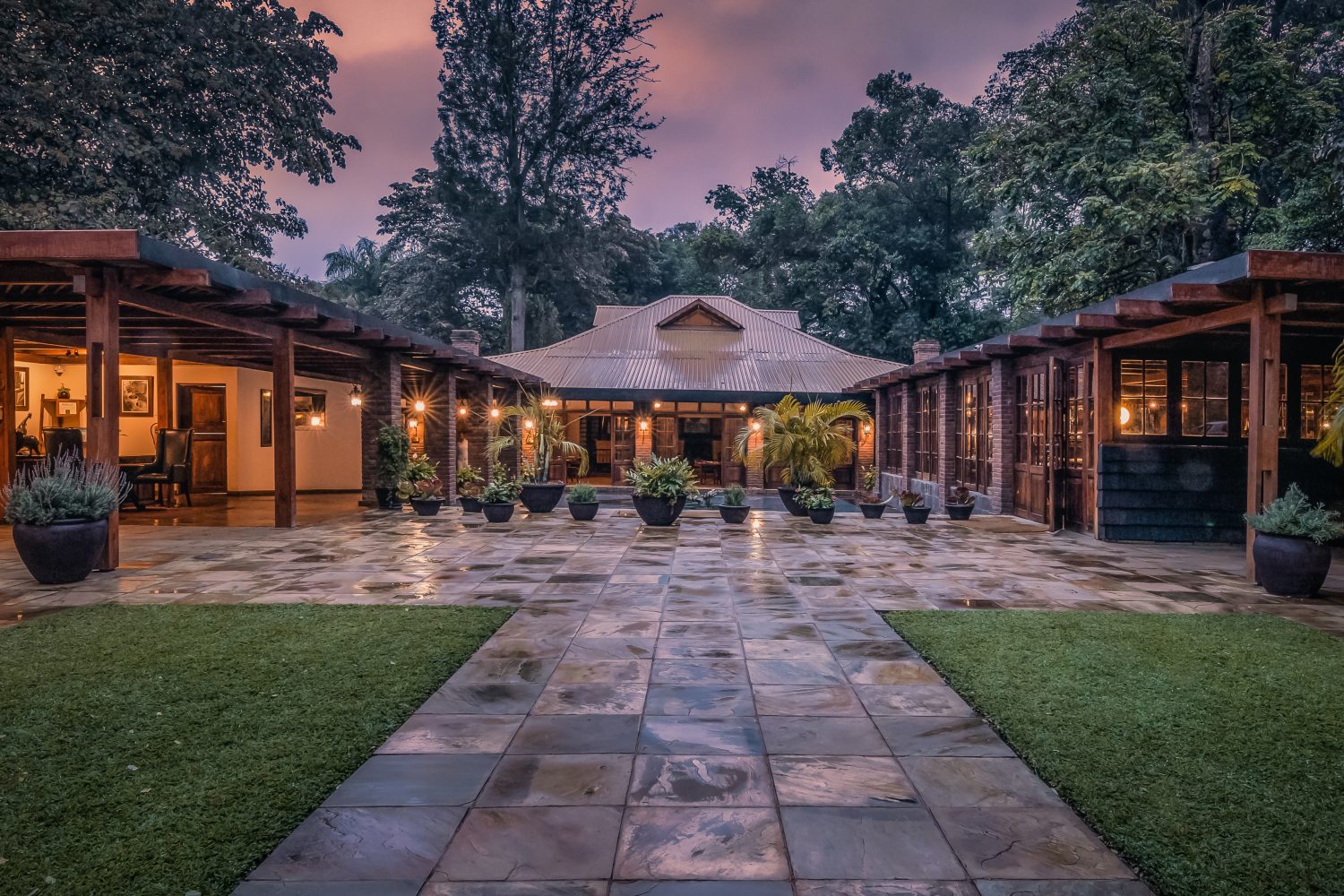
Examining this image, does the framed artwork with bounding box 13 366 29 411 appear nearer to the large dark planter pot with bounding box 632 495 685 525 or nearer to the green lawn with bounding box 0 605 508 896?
the green lawn with bounding box 0 605 508 896

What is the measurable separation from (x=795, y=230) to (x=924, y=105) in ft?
23.3

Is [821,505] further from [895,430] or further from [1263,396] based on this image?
[895,430]

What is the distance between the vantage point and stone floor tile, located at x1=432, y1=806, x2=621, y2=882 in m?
2.16

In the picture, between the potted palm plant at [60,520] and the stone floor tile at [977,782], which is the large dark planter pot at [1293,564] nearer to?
the stone floor tile at [977,782]

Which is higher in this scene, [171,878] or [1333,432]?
[1333,432]

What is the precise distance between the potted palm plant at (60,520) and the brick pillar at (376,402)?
5.87 m

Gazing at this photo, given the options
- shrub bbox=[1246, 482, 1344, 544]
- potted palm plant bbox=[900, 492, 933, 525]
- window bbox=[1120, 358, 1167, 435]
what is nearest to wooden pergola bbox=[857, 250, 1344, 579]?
shrub bbox=[1246, 482, 1344, 544]

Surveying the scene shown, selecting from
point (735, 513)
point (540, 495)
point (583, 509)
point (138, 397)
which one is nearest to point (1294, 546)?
point (735, 513)

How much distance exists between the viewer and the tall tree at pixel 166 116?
46.5ft

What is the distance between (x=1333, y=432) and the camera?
19.8 feet

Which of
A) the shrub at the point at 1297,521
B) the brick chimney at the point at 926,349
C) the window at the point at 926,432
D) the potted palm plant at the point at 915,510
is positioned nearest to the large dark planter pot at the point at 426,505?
the potted palm plant at the point at 915,510

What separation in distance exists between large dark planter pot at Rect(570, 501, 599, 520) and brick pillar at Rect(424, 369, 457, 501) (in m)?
4.06

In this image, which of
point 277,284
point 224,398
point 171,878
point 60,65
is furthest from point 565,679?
point 60,65

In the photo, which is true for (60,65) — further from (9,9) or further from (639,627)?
(639,627)
